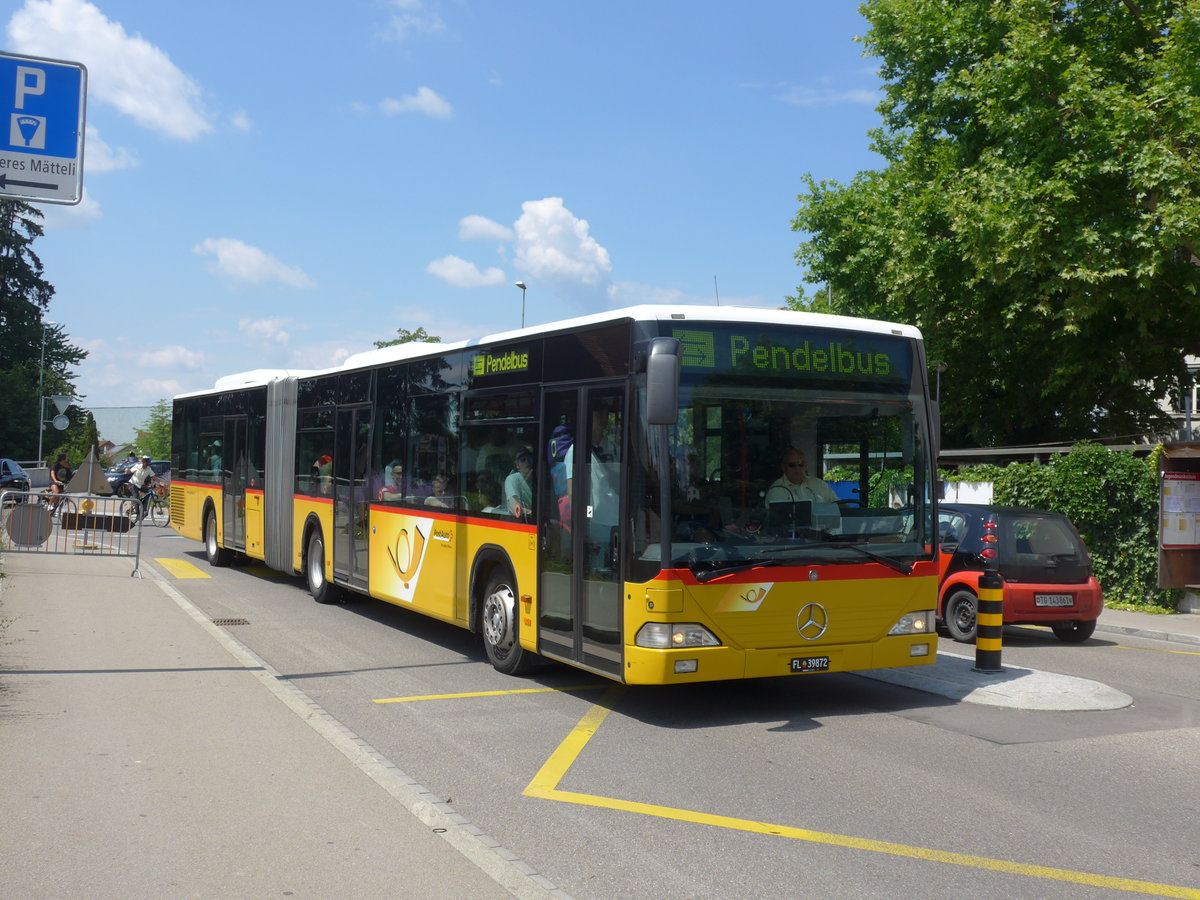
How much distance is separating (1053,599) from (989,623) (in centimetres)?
363

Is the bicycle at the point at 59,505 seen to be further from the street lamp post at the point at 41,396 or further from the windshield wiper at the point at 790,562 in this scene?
the street lamp post at the point at 41,396

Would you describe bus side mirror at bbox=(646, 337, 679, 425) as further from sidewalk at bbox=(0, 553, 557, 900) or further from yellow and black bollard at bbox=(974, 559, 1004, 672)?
yellow and black bollard at bbox=(974, 559, 1004, 672)

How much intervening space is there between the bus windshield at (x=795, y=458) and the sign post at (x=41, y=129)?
17.5 feet

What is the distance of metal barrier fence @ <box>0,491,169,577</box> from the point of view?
18.4m

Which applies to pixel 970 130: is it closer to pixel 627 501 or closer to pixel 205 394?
pixel 205 394

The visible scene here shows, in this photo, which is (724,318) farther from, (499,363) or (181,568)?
(181,568)

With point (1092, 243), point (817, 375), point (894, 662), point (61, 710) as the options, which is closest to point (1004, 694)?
point (894, 662)

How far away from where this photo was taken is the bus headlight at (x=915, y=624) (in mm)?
8578

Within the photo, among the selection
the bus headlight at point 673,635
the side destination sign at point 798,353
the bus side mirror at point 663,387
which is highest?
the side destination sign at point 798,353

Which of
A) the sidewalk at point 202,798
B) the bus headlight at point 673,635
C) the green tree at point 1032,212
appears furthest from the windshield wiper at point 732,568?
the green tree at point 1032,212

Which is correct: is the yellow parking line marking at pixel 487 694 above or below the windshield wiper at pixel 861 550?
below

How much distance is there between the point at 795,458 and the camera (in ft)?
26.8

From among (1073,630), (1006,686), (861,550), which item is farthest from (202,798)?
(1073,630)

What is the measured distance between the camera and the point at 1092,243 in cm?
2008
